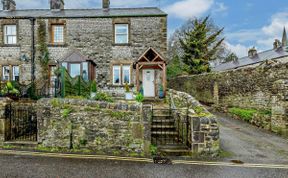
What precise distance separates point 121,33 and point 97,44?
6.92 feet

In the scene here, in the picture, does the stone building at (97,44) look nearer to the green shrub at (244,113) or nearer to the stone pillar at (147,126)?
the green shrub at (244,113)

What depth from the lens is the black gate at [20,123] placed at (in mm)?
8148

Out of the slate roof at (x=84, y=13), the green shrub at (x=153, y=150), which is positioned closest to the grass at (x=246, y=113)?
the green shrub at (x=153, y=150)

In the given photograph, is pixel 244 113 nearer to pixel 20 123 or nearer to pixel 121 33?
pixel 121 33

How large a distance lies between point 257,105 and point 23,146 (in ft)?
44.1

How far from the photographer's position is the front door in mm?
15672

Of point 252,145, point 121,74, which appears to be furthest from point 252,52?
point 252,145

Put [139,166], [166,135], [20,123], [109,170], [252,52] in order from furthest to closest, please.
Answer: [252,52] → [20,123] → [166,135] → [139,166] → [109,170]

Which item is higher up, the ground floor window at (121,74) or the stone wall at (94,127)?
the ground floor window at (121,74)

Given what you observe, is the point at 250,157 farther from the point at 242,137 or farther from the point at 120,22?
the point at 120,22

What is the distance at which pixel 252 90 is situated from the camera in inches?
530

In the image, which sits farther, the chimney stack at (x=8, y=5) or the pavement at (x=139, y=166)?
the chimney stack at (x=8, y=5)

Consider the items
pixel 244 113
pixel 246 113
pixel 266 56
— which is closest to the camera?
pixel 246 113

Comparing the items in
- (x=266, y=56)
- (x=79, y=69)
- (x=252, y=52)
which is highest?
(x=252, y=52)
